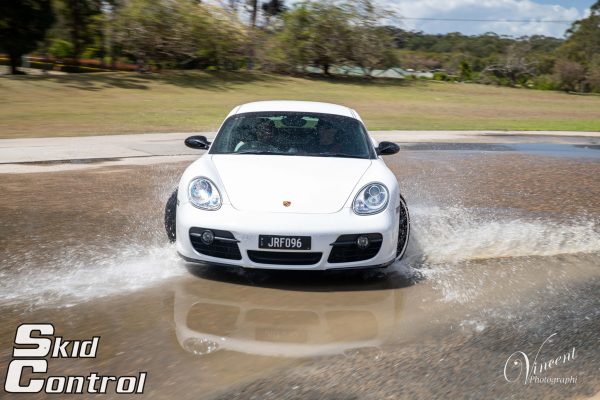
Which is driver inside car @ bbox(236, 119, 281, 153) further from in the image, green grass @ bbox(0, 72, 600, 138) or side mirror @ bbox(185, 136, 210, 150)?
green grass @ bbox(0, 72, 600, 138)

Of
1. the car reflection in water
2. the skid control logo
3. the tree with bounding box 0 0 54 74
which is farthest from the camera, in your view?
the tree with bounding box 0 0 54 74

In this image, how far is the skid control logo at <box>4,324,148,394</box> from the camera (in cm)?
354

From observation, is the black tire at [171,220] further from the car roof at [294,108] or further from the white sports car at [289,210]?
the car roof at [294,108]

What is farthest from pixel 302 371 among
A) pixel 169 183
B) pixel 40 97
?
pixel 40 97

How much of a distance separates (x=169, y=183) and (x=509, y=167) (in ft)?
23.2

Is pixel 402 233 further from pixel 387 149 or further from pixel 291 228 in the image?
pixel 291 228

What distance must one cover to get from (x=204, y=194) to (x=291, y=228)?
847 millimetres

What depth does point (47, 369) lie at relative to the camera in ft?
12.4

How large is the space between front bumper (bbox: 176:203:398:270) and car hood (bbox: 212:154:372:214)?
0.09 m

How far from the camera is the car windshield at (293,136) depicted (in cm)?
640

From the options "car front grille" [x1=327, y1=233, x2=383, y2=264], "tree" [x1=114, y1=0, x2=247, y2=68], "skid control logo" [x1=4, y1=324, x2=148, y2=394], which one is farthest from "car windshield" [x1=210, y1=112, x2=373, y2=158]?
"tree" [x1=114, y1=0, x2=247, y2=68]

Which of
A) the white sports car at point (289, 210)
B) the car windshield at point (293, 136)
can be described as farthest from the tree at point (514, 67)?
the white sports car at point (289, 210)

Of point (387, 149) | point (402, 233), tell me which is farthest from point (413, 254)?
point (387, 149)

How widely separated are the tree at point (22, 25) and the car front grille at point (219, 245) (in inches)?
1563
